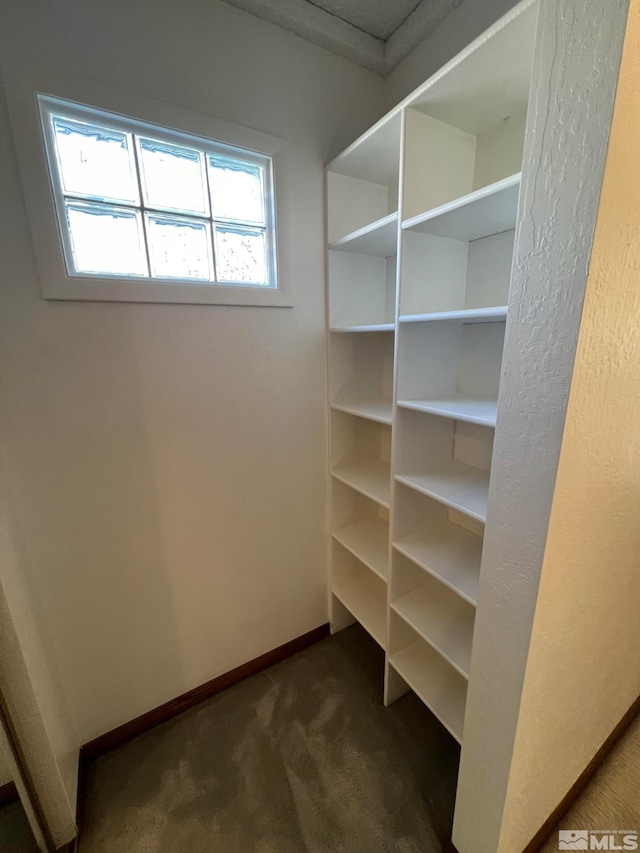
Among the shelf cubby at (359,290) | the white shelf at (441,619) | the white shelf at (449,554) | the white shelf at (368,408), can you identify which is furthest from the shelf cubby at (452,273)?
the white shelf at (441,619)

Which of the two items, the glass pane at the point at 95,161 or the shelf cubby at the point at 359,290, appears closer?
the glass pane at the point at 95,161

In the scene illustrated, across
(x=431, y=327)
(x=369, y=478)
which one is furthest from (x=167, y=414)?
(x=431, y=327)

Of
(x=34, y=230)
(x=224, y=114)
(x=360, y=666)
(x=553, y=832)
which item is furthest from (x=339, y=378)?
(x=553, y=832)

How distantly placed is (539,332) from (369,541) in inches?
52.2

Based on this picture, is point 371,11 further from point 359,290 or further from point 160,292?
point 160,292

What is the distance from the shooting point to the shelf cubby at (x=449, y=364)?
1225mm

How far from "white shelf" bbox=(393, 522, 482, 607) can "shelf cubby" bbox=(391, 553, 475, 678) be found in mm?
108

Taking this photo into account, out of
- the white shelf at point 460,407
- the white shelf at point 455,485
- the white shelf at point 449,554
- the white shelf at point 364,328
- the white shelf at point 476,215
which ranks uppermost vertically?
the white shelf at point 476,215

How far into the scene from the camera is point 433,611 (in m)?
1.38

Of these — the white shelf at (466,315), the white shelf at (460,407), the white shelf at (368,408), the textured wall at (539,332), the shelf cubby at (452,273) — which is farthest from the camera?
the white shelf at (368,408)

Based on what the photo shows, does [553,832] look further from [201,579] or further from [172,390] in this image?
[172,390]

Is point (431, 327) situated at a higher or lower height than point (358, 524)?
higher

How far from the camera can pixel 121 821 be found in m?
1.19

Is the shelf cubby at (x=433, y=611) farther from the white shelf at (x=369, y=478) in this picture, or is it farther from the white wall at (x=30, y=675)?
the white wall at (x=30, y=675)
